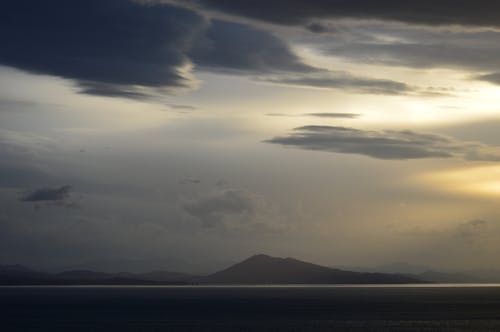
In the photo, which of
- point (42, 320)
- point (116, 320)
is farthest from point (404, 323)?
point (42, 320)

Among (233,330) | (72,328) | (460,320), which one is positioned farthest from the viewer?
(460,320)

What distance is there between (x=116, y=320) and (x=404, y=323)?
225 feet

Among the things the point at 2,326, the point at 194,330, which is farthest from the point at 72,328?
the point at 194,330

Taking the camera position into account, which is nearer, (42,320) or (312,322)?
(312,322)

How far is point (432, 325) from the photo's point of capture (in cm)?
16588

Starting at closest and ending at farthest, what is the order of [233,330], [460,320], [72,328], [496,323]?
[233,330], [72,328], [496,323], [460,320]

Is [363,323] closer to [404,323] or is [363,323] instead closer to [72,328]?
[404,323]

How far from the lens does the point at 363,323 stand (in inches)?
6806

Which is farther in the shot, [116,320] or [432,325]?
[116,320]

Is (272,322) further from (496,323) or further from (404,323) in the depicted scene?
(496,323)

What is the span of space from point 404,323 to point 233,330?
1758 inches

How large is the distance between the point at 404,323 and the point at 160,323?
54.7 m

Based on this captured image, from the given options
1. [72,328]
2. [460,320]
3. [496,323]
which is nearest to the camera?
[72,328]

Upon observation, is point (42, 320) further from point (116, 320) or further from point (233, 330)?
point (233, 330)
